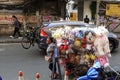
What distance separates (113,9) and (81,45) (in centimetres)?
1545

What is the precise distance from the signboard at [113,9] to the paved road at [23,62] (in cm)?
844

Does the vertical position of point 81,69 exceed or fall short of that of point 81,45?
it falls short

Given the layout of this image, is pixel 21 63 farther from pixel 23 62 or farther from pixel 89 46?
pixel 89 46

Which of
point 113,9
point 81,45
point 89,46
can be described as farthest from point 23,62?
point 113,9

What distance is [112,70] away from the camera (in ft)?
26.9

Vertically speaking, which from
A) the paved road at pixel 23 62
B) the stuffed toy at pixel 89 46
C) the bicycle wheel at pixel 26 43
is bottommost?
the paved road at pixel 23 62

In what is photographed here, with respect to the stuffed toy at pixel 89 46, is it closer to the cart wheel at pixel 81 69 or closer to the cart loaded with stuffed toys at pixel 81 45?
the cart loaded with stuffed toys at pixel 81 45

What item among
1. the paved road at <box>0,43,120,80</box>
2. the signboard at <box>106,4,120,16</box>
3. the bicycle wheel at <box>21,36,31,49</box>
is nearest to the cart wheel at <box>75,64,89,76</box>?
the paved road at <box>0,43,120,80</box>

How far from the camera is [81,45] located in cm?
1129

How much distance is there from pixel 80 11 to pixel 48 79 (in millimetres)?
22176

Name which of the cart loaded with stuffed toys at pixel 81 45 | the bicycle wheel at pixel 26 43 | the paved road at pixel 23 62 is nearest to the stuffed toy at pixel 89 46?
the cart loaded with stuffed toys at pixel 81 45

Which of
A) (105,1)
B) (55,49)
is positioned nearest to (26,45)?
(55,49)

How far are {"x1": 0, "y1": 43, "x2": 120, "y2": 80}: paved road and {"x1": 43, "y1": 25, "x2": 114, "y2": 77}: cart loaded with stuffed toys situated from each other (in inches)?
53.5

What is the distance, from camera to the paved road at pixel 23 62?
12.9 metres
